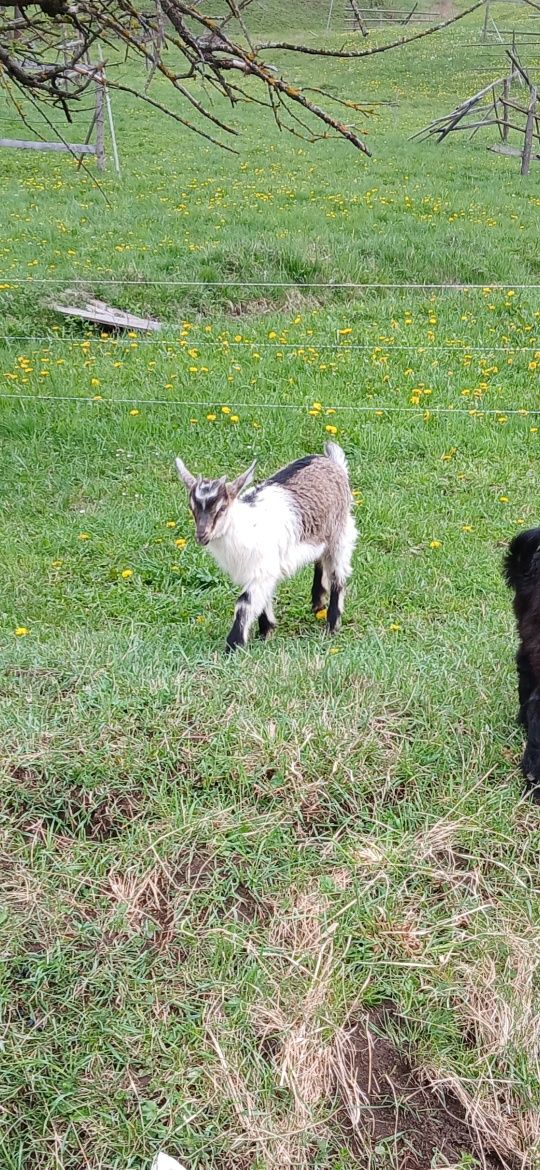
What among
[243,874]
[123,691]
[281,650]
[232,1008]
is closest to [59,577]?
Answer: [281,650]

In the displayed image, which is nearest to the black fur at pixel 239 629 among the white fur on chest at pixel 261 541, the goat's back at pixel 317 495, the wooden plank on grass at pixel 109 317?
the white fur on chest at pixel 261 541

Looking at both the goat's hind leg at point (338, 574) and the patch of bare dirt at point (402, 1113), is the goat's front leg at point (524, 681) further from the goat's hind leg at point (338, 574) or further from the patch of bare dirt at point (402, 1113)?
the goat's hind leg at point (338, 574)

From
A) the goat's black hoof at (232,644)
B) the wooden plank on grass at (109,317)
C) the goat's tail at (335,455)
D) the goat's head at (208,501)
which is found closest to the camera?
the goat's head at (208,501)

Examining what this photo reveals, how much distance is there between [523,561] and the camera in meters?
4.08

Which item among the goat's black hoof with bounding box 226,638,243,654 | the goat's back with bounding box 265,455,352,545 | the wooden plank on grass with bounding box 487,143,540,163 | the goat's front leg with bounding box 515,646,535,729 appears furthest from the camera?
the wooden plank on grass with bounding box 487,143,540,163

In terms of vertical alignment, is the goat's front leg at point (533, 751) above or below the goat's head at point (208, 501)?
below

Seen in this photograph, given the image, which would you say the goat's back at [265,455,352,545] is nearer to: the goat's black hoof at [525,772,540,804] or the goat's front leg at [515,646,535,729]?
the goat's front leg at [515,646,535,729]

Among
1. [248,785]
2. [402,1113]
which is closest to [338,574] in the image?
[248,785]

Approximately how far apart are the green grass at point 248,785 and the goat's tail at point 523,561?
0.52 meters

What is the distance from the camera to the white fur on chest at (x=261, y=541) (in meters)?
5.30

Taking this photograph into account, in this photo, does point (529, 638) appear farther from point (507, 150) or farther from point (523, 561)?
point (507, 150)

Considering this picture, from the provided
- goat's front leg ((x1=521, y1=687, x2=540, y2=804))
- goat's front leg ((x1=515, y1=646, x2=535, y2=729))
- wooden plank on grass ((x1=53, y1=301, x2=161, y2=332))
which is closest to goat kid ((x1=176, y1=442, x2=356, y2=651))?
goat's front leg ((x1=515, y1=646, x2=535, y2=729))

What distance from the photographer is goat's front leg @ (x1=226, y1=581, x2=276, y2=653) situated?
5281 mm

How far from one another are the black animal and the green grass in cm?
12
